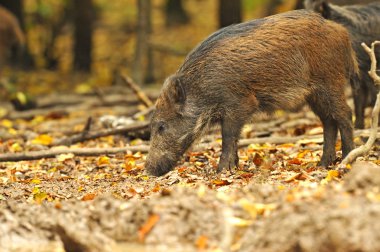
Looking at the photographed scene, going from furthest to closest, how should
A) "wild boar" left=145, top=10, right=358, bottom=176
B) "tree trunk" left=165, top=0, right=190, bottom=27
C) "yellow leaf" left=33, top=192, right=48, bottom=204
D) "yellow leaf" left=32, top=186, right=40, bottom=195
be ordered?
"tree trunk" left=165, top=0, right=190, bottom=27 → "wild boar" left=145, top=10, right=358, bottom=176 → "yellow leaf" left=32, top=186, right=40, bottom=195 → "yellow leaf" left=33, top=192, right=48, bottom=204

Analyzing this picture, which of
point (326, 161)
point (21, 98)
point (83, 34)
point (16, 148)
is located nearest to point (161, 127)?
point (326, 161)

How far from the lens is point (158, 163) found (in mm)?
7781

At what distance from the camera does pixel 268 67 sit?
302 inches

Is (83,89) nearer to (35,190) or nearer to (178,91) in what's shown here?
(178,91)

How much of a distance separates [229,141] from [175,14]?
16454mm

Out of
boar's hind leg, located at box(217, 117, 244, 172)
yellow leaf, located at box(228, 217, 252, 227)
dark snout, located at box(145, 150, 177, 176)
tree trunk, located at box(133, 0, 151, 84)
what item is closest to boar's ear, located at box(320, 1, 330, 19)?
boar's hind leg, located at box(217, 117, 244, 172)

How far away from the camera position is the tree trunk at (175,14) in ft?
77.6

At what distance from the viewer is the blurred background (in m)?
15.9

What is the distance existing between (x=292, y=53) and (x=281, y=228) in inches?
137

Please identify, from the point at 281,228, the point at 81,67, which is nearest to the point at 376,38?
the point at 281,228

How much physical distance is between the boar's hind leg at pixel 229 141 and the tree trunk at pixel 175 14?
1607cm

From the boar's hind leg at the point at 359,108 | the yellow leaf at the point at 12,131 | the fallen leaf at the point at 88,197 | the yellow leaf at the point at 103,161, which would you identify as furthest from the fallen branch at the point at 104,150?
the fallen leaf at the point at 88,197

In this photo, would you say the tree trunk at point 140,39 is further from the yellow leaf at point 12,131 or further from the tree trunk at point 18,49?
the tree trunk at point 18,49

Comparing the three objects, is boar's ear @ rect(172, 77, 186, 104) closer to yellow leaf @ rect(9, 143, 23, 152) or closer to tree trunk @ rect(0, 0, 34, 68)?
yellow leaf @ rect(9, 143, 23, 152)
